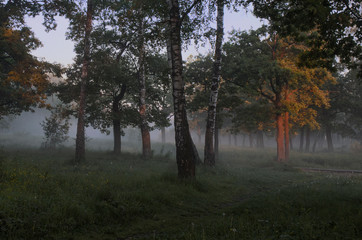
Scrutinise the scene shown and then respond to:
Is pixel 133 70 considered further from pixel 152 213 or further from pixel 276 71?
pixel 152 213

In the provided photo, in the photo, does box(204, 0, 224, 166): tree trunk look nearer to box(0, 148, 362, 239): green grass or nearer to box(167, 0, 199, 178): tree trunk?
box(167, 0, 199, 178): tree trunk

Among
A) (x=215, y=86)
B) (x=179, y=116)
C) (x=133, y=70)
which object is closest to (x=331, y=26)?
(x=179, y=116)

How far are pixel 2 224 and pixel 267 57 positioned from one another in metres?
21.9

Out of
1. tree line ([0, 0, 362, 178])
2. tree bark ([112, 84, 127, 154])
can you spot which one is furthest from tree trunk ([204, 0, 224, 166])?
tree bark ([112, 84, 127, 154])

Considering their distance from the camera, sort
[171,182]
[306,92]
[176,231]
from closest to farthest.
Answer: [176,231] < [171,182] < [306,92]

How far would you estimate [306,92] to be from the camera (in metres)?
25.2

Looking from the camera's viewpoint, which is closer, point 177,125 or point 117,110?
point 177,125

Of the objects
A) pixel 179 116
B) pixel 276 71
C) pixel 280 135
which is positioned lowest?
pixel 280 135

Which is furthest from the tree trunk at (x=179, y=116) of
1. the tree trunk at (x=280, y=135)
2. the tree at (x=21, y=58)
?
the tree trunk at (x=280, y=135)

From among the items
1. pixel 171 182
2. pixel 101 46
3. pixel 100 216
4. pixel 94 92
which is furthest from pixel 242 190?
pixel 101 46

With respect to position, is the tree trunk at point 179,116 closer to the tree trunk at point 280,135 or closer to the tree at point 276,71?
the tree at point 276,71

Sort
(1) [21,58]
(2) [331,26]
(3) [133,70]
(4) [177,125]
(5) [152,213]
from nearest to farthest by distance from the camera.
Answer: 1. (5) [152,213]
2. (2) [331,26]
3. (4) [177,125]
4. (1) [21,58]
5. (3) [133,70]

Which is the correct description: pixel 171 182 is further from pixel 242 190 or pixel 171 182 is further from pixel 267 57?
pixel 267 57

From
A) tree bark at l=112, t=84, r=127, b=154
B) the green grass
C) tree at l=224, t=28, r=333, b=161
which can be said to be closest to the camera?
the green grass
